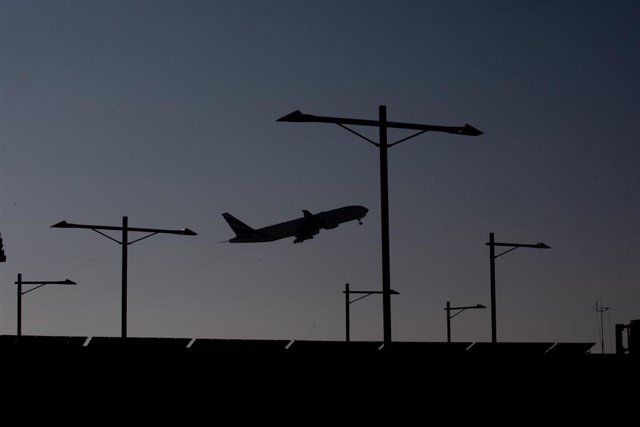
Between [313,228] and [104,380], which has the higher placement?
[313,228]

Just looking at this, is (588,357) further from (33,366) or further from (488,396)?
(33,366)

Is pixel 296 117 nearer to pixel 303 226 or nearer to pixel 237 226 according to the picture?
pixel 303 226

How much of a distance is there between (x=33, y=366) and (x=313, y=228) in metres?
73.3

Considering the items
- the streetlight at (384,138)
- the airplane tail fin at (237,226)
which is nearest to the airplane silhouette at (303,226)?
the airplane tail fin at (237,226)

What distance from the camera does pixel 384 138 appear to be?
115 feet

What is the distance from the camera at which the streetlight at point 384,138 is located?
3375cm

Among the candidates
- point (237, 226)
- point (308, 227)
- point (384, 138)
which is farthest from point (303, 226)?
point (384, 138)

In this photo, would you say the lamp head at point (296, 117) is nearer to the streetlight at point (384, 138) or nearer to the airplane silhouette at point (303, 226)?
the streetlight at point (384, 138)

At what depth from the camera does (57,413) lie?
105ft

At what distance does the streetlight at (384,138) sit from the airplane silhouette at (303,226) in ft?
218

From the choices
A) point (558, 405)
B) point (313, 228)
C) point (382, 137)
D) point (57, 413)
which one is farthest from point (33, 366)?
point (313, 228)

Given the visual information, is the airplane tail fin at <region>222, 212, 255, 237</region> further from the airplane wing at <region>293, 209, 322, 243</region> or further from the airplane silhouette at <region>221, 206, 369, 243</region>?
the airplane wing at <region>293, 209, 322, 243</region>

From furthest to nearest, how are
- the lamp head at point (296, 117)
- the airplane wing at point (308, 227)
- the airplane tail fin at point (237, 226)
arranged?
1. the airplane tail fin at point (237, 226)
2. the airplane wing at point (308, 227)
3. the lamp head at point (296, 117)

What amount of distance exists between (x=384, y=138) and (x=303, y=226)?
71.2 m
